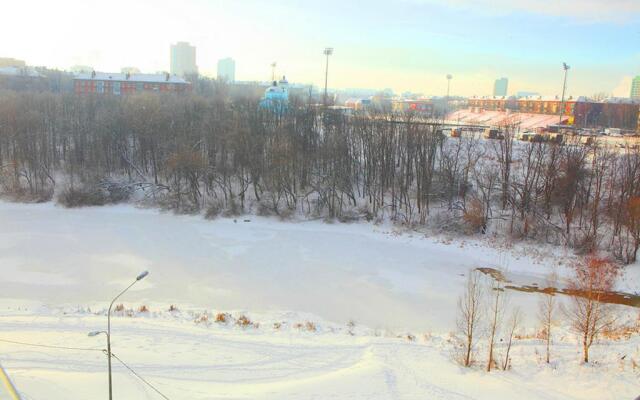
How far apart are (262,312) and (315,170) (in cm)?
1821

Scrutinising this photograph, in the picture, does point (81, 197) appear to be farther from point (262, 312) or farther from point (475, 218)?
point (475, 218)

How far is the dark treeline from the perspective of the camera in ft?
97.8

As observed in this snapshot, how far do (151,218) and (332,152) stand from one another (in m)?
12.2

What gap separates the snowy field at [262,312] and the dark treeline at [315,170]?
A: 2.96m

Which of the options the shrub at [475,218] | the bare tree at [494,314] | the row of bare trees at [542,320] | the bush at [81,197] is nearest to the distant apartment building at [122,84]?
the bush at [81,197]

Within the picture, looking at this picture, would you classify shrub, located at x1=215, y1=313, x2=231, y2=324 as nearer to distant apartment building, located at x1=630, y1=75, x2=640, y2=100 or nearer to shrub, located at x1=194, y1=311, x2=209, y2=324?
shrub, located at x1=194, y1=311, x2=209, y2=324

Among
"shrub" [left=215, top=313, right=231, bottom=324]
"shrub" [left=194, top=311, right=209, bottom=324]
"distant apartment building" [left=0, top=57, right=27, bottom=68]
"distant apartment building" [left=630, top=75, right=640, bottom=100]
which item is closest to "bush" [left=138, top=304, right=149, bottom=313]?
"shrub" [left=194, top=311, right=209, bottom=324]

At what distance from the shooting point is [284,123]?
3906cm

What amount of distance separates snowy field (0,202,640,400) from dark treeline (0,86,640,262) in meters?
2.96

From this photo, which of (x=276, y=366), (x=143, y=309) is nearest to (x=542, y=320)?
(x=276, y=366)

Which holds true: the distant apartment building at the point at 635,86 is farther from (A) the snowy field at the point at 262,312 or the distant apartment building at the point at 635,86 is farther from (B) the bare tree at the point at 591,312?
(B) the bare tree at the point at 591,312

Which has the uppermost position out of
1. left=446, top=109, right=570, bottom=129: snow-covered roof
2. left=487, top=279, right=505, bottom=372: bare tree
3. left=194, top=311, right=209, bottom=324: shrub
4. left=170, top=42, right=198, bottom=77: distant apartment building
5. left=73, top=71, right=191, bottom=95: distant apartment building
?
left=170, top=42, right=198, bottom=77: distant apartment building

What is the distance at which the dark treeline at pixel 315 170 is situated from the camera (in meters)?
29.8

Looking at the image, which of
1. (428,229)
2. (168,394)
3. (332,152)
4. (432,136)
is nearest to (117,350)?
(168,394)
